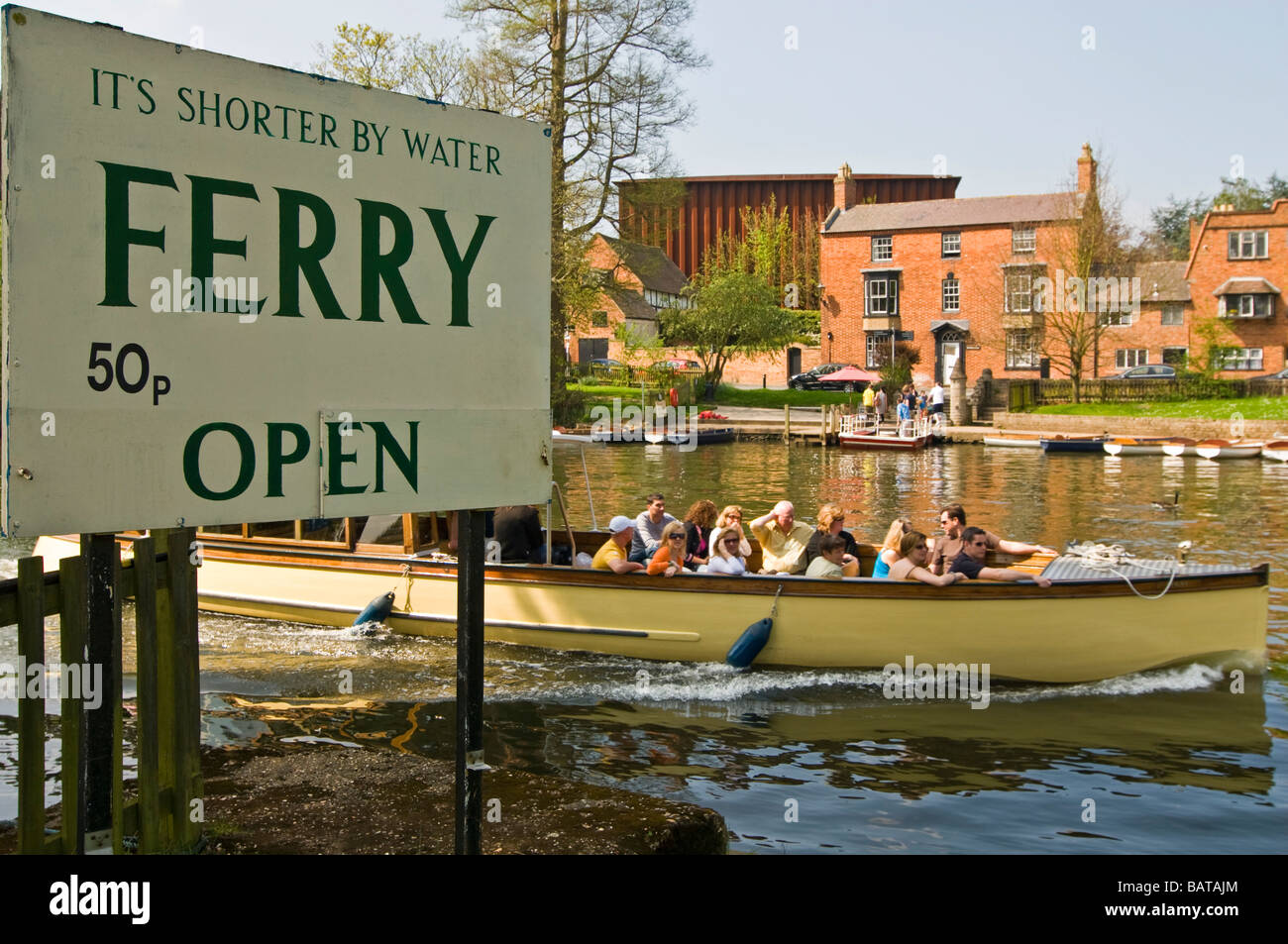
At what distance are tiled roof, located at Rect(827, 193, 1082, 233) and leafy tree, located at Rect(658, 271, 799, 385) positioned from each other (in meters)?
7.15

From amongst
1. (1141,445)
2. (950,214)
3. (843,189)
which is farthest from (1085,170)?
(1141,445)

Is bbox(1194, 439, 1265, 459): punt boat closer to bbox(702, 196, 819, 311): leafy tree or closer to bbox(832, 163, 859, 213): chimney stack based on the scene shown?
bbox(832, 163, 859, 213): chimney stack

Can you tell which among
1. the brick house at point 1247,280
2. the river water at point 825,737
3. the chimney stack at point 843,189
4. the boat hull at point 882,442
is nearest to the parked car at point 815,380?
the chimney stack at point 843,189

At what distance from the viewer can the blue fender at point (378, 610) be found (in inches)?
534

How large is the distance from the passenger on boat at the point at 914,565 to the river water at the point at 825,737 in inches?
43.6

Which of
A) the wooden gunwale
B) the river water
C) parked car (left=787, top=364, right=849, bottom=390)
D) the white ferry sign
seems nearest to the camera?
the white ferry sign

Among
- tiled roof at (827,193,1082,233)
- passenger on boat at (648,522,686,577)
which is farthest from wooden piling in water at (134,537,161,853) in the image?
tiled roof at (827,193,1082,233)

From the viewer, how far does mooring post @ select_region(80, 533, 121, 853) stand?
3619 millimetres

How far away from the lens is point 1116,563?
1216 centimetres

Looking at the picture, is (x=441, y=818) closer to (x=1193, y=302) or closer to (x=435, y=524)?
(x=435, y=524)

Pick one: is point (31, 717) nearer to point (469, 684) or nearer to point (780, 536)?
point (469, 684)

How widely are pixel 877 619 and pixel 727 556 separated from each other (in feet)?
6.07
